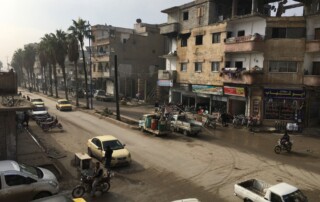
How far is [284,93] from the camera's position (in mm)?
31719

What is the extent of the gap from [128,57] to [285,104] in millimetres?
38078

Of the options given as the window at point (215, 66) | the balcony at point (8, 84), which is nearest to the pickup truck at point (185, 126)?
the window at point (215, 66)

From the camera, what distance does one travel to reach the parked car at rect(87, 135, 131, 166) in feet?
61.1

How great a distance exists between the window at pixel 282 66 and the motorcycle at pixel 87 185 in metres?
24.2

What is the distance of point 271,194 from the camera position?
12555mm

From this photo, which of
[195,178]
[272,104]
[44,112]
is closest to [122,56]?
[44,112]

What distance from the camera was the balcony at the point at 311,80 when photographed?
1152 inches

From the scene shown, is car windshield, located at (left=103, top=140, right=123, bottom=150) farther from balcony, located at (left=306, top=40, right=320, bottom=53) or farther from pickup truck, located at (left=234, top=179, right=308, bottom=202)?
balcony, located at (left=306, top=40, right=320, bottom=53)

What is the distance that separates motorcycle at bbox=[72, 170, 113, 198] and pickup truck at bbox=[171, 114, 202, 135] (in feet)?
45.7

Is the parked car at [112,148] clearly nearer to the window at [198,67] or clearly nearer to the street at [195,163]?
the street at [195,163]

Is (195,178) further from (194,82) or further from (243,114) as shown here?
(194,82)

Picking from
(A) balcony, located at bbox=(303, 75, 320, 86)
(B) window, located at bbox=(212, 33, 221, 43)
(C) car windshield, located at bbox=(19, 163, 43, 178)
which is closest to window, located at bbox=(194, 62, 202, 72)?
(B) window, located at bbox=(212, 33, 221, 43)

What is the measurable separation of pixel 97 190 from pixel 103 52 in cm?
5186

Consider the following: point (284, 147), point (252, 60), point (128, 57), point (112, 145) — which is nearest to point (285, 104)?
point (252, 60)
